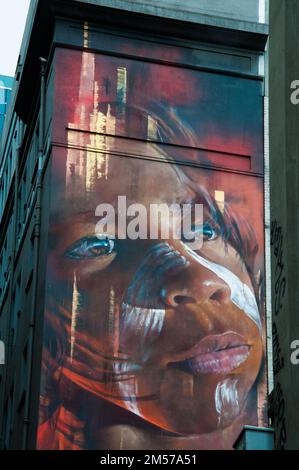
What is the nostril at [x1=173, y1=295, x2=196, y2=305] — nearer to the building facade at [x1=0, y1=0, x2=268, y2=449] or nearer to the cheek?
the building facade at [x1=0, y1=0, x2=268, y2=449]

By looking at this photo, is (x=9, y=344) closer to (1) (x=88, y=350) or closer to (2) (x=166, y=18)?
(1) (x=88, y=350)

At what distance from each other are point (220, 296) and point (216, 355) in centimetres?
199

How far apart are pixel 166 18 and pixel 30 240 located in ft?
30.1

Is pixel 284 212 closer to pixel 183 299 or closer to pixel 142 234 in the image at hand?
pixel 183 299

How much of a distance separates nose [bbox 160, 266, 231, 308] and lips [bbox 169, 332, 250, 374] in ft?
4.15

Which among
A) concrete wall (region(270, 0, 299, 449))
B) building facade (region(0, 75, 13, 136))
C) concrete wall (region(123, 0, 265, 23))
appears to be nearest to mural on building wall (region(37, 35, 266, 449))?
concrete wall (region(123, 0, 265, 23))

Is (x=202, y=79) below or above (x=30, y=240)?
above

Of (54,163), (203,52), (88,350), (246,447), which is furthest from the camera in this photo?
(203,52)

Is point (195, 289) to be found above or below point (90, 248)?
below

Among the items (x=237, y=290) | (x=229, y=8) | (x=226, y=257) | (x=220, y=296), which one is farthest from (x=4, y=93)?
(x=220, y=296)

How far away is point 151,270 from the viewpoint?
41156 millimetres

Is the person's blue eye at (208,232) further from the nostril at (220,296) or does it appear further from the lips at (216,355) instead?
the lips at (216,355)
